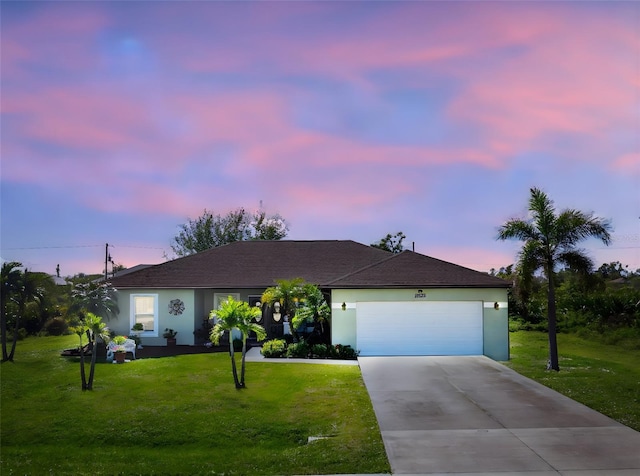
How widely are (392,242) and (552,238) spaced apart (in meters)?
31.5

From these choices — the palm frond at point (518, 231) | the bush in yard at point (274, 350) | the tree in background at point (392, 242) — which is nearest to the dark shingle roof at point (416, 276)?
the palm frond at point (518, 231)

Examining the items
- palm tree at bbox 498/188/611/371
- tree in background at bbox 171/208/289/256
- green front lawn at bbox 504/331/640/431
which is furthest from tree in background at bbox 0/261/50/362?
tree in background at bbox 171/208/289/256

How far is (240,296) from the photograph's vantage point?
22.6m

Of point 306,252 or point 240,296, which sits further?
point 306,252

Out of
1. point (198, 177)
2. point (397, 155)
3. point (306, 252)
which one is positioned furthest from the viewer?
point (306, 252)

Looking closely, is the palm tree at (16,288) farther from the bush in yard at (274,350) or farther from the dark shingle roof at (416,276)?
the dark shingle roof at (416,276)

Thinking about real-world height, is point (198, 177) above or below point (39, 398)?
above

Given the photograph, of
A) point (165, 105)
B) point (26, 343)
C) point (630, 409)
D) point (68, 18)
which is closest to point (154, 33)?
point (68, 18)

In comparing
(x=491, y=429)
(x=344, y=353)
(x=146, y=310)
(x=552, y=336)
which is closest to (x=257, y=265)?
(x=146, y=310)

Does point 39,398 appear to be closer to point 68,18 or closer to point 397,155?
point 68,18

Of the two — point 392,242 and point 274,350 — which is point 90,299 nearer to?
point 274,350

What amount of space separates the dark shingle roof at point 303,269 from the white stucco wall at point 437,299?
0.36m

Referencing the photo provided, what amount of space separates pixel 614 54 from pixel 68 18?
632 inches

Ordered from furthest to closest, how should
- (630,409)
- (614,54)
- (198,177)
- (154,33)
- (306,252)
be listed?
(306,252), (198,177), (614,54), (154,33), (630,409)
